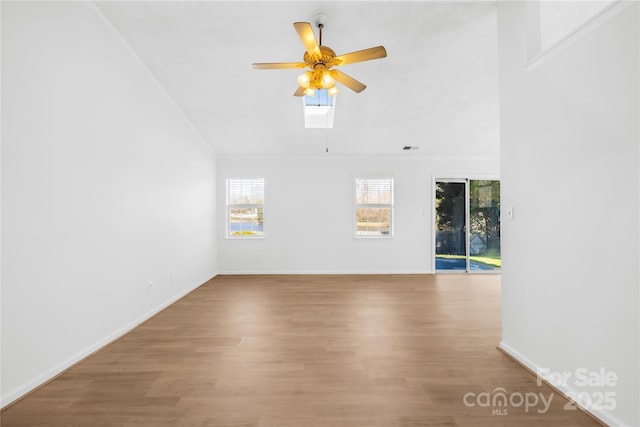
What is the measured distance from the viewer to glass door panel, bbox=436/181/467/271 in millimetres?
5656

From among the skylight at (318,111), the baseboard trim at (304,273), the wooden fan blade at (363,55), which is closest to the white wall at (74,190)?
the baseboard trim at (304,273)

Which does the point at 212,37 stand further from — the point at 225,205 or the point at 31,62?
the point at 225,205

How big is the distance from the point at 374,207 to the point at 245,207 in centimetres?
274

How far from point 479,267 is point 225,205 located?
18.1 ft

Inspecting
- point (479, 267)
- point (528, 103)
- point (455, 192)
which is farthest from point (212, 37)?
point (479, 267)

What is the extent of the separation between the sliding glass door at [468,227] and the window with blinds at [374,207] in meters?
1.03

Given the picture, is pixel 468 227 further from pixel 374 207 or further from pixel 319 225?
pixel 319 225

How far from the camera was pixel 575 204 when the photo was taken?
5.73 ft

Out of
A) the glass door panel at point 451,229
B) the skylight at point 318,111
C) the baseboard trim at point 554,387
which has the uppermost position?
the skylight at point 318,111

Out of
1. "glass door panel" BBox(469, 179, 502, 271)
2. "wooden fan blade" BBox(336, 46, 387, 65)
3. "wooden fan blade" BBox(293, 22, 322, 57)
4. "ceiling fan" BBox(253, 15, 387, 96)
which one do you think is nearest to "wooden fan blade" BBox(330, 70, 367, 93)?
"ceiling fan" BBox(253, 15, 387, 96)

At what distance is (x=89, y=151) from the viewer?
246cm

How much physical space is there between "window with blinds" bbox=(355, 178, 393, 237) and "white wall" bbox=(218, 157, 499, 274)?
17 cm

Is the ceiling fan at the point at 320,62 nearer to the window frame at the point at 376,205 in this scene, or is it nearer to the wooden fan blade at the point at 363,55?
the wooden fan blade at the point at 363,55

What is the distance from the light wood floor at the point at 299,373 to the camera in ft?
5.41
